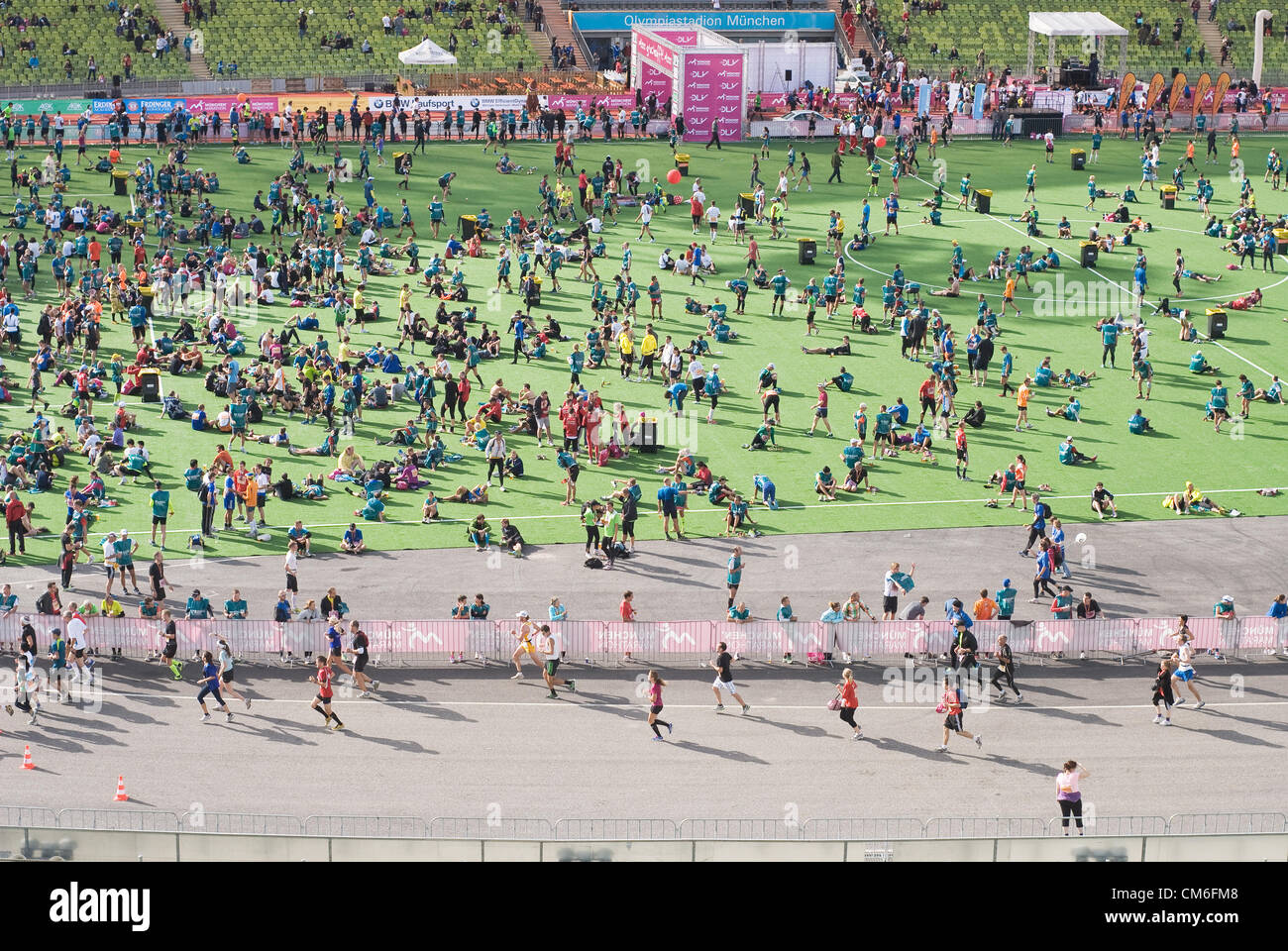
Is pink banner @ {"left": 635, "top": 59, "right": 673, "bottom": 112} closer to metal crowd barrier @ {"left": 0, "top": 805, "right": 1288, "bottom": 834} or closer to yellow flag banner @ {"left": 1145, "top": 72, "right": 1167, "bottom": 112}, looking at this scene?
yellow flag banner @ {"left": 1145, "top": 72, "right": 1167, "bottom": 112}

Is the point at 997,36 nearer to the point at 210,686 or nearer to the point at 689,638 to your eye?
the point at 689,638

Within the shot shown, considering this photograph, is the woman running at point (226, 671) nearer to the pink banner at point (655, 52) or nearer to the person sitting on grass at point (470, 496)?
the person sitting on grass at point (470, 496)

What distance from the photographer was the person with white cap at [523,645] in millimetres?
33906

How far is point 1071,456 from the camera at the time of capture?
147 feet

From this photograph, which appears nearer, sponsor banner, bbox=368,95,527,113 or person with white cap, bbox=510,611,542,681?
person with white cap, bbox=510,611,542,681

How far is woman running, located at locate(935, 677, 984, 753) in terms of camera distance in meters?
31.3

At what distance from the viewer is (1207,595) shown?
123 ft

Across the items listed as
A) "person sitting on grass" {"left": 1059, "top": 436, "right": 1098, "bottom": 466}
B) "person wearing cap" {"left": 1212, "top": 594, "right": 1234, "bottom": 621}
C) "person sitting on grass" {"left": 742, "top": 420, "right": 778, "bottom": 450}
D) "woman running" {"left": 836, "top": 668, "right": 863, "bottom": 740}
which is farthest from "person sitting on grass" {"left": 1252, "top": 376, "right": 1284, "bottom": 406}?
"woman running" {"left": 836, "top": 668, "right": 863, "bottom": 740}

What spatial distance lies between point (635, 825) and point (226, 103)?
5397 centimetres

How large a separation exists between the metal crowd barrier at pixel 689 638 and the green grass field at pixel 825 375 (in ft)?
17.6

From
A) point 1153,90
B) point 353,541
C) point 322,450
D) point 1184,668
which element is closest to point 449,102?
point 1153,90

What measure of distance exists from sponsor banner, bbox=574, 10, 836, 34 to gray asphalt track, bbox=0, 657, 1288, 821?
6055cm

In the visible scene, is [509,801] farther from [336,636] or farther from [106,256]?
[106,256]

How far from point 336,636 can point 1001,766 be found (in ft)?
38.7
